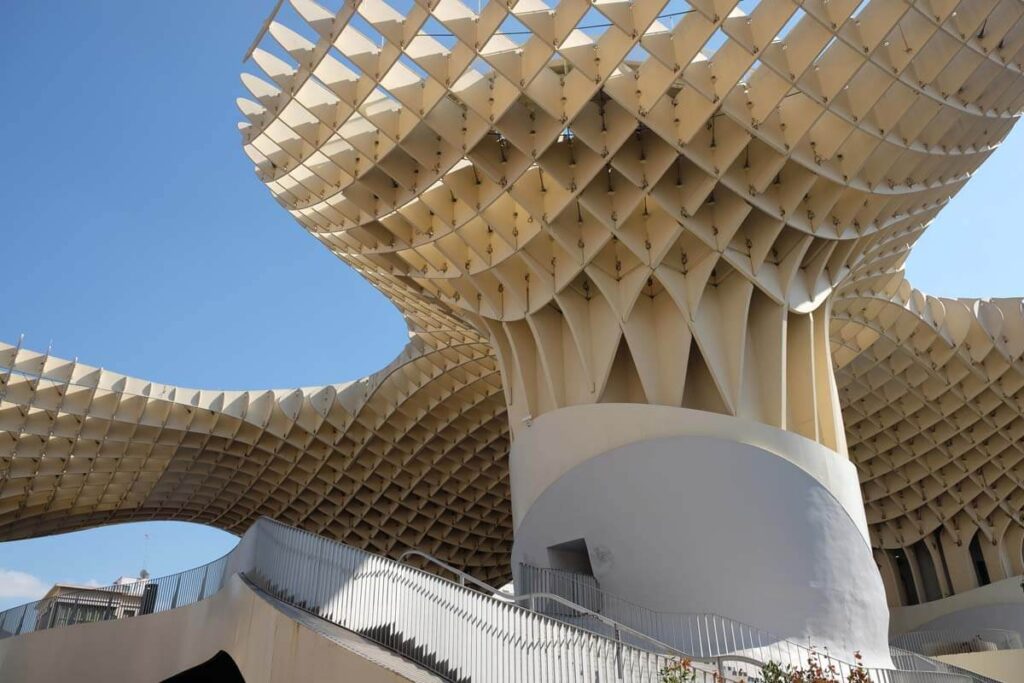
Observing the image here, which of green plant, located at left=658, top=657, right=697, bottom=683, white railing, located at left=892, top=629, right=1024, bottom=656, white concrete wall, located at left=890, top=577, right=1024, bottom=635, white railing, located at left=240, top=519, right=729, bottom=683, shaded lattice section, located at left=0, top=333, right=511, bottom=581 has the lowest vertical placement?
green plant, located at left=658, top=657, right=697, bottom=683

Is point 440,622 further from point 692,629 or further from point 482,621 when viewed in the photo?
point 692,629

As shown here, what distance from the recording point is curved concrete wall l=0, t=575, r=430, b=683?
39.1 ft

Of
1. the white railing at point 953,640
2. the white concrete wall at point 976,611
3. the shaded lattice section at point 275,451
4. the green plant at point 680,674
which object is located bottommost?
the green plant at point 680,674

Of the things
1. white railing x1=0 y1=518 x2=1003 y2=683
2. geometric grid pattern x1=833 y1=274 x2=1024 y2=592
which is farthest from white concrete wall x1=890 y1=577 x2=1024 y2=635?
white railing x1=0 y1=518 x2=1003 y2=683

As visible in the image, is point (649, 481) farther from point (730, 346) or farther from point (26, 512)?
point (26, 512)

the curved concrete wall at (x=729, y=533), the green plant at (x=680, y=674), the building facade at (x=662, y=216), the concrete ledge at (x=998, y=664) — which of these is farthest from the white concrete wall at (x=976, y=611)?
the green plant at (x=680, y=674)

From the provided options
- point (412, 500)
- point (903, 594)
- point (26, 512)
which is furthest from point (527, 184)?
point (903, 594)

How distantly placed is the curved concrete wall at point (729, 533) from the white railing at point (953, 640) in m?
20.1

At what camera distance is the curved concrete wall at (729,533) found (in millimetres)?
17281

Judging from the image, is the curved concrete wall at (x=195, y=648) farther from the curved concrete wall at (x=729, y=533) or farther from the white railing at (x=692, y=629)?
the curved concrete wall at (x=729, y=533)

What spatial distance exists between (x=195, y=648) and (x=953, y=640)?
1436 inches

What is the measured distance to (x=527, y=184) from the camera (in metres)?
21.7

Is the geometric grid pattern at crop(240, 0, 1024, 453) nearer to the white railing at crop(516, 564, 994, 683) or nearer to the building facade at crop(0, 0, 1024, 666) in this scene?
the building facade at crop(0, 0, 1024, 666)

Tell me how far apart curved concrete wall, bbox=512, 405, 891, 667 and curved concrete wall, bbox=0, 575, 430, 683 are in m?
7.15
